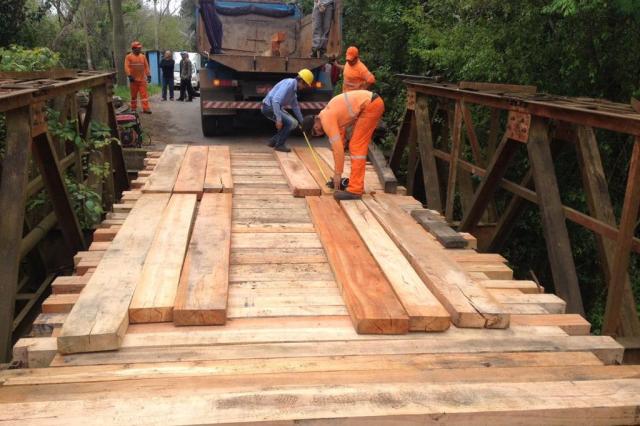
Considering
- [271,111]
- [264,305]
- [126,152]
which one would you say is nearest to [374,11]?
[271,111]

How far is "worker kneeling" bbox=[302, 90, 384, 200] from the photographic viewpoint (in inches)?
231

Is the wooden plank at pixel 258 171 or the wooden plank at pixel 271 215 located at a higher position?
the wooden plank at pixel 258 171

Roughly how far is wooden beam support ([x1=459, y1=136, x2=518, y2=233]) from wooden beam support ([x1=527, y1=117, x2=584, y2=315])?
1.22 ft

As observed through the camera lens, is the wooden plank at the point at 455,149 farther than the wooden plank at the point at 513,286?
Yes

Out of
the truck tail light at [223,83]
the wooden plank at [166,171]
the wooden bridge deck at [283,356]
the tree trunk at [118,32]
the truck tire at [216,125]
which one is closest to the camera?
the wooden bridge deck at [283,356]

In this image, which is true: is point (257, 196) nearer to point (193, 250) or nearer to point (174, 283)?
point (193, 250)

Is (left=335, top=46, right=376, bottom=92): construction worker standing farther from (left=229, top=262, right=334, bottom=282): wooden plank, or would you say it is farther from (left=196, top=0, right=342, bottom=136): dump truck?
(left=229, top=262, right=334, bottom=282): wooden plank

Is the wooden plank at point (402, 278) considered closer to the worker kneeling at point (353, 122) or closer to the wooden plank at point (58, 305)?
the worker kneeling at point (353, 122)

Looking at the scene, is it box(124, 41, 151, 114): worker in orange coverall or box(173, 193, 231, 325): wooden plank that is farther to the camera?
box(124, 41, 151, 114): worker in orange coverall

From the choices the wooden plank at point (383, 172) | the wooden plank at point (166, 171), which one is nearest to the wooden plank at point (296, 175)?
the wooden plank at point (383, 172)

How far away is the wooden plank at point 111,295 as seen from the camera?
9.16 ft

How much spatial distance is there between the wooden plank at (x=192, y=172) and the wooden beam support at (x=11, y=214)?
5.48 feet

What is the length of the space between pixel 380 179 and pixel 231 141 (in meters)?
6.16

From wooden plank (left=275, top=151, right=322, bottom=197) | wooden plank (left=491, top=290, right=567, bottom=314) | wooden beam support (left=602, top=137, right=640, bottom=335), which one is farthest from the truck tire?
wooden beam support (left=602, top=137, right=640, bottom=335)
